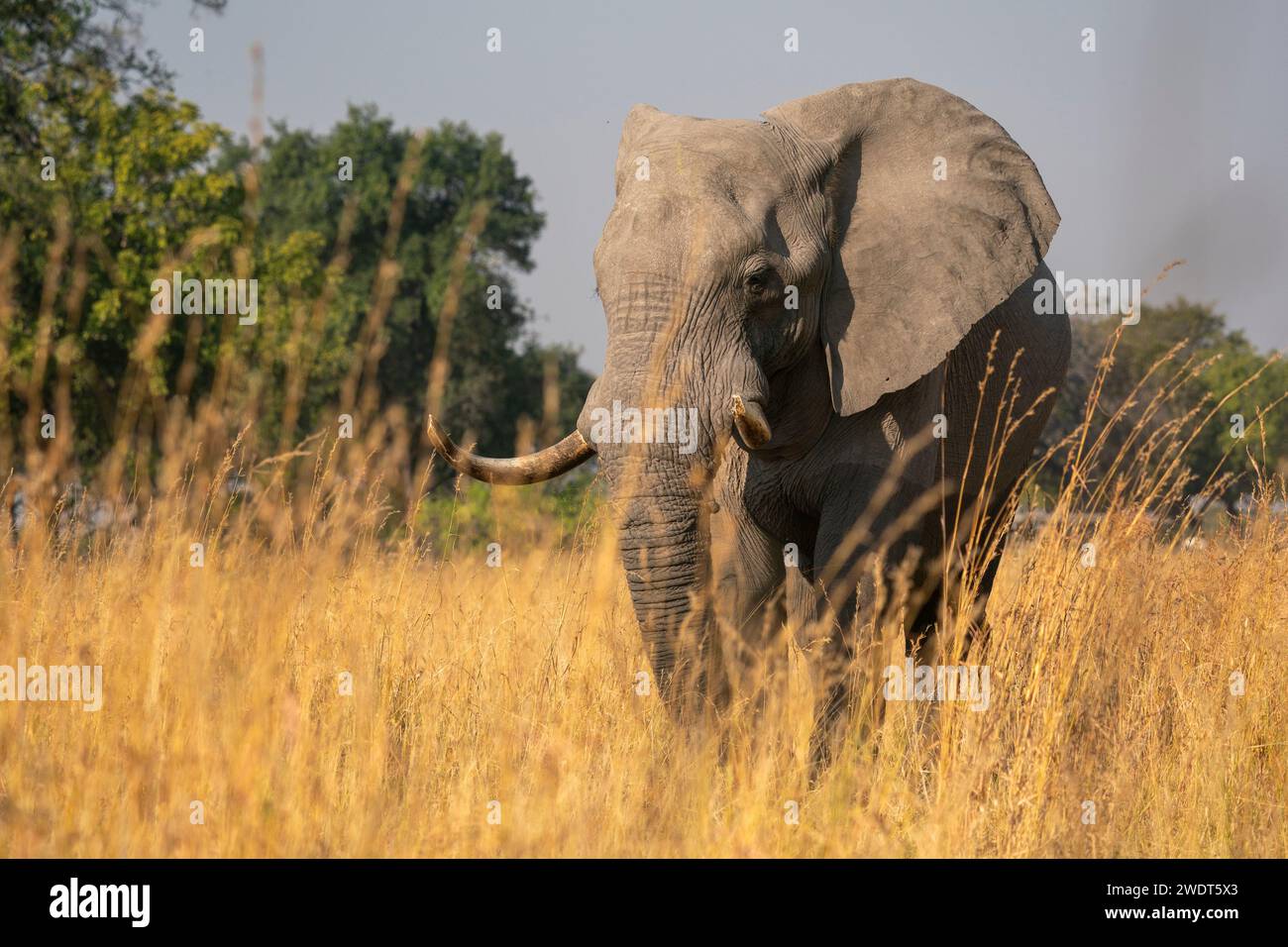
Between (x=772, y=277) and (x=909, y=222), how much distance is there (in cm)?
102

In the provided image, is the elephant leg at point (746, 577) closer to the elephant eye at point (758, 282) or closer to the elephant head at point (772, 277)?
the elephant head at point (772, 277)

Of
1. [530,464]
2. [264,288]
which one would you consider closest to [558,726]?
[530,464]

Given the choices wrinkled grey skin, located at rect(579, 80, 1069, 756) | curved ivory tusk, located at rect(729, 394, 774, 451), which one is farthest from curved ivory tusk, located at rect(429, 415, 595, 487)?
curved ivory tusk, located at rect(729, 394, 774, 451)

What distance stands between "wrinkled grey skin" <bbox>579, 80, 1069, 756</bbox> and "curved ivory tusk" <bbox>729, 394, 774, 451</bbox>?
8 centimetres

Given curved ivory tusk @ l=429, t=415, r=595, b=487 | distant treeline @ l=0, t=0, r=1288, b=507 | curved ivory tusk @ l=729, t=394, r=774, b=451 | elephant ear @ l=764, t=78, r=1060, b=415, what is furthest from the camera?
distant treeline @ l=0, t=0, r=1288, b=507

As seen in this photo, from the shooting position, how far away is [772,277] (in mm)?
6004

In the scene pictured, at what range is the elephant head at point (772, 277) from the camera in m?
5.65

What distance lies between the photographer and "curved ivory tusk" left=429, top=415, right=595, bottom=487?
5855 mm

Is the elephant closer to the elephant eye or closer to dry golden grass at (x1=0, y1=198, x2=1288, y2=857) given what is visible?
the elephant eye

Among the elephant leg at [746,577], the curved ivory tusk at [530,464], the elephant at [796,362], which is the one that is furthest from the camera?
the elephant leg at [746,577]

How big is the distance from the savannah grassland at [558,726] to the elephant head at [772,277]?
41 cm

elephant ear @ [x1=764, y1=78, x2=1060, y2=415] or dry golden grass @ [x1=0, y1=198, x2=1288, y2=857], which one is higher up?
elephant ear @ [x1=764, y1=78, x2=1060, y2=415]

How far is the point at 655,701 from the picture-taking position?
6562 mm

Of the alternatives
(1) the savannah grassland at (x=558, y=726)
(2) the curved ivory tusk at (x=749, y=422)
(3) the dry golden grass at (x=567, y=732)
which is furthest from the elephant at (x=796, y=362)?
(3) the dry golden grass at (x=567, y=732)
